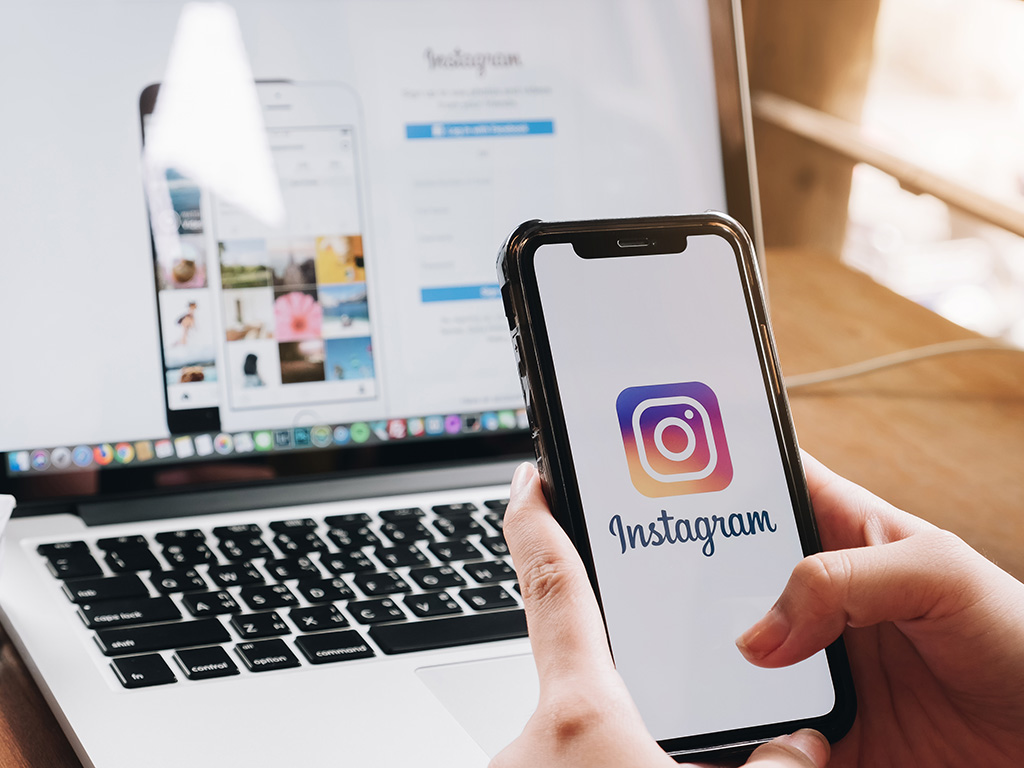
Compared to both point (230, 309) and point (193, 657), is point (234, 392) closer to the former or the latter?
point (230, 309)

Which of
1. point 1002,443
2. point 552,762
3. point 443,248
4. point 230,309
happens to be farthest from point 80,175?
point 1002,443

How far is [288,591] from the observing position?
0.47 meters

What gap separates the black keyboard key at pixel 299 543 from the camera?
51cm

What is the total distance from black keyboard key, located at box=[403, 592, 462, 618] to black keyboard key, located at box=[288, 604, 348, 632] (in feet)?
0.12

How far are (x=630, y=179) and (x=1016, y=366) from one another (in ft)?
1.54

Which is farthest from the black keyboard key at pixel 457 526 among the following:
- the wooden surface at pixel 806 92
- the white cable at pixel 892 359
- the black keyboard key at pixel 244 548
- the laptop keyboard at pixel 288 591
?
the wooden surface at pixel 806 92

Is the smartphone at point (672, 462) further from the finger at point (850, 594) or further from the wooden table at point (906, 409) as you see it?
the wooden table at point (906, 409)

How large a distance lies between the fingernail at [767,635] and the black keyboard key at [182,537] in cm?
33

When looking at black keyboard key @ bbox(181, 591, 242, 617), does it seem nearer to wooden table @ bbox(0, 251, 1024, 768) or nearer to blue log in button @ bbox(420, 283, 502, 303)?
wooden table @ bbox(0, 251, 1024, 768)

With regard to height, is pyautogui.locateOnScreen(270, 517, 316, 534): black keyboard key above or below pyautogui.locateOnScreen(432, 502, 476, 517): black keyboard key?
above

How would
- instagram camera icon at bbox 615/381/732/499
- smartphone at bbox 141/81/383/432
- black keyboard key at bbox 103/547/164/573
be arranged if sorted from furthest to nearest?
smartphone at bbox 141/81/383/432, black keyboard key at bbox 103/547/164/573, instagram camera icon at bbox 615/381/732/499

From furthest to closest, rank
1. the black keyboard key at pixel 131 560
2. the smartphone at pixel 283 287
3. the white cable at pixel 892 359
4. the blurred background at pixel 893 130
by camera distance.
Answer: the blurred background at pixel 893 130
the white cable at pixel 892 359
the smartphone at pixel 283 287
the black keyboard key at pixel 131 560

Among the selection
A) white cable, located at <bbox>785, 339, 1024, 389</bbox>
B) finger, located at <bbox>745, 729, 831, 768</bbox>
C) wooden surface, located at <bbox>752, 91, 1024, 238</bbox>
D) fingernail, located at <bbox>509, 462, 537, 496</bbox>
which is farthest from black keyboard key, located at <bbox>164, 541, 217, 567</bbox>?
wooden surface, located at <bbox>752, 91, 1024, 238</bbox>

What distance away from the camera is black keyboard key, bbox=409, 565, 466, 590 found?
49 centimetres
